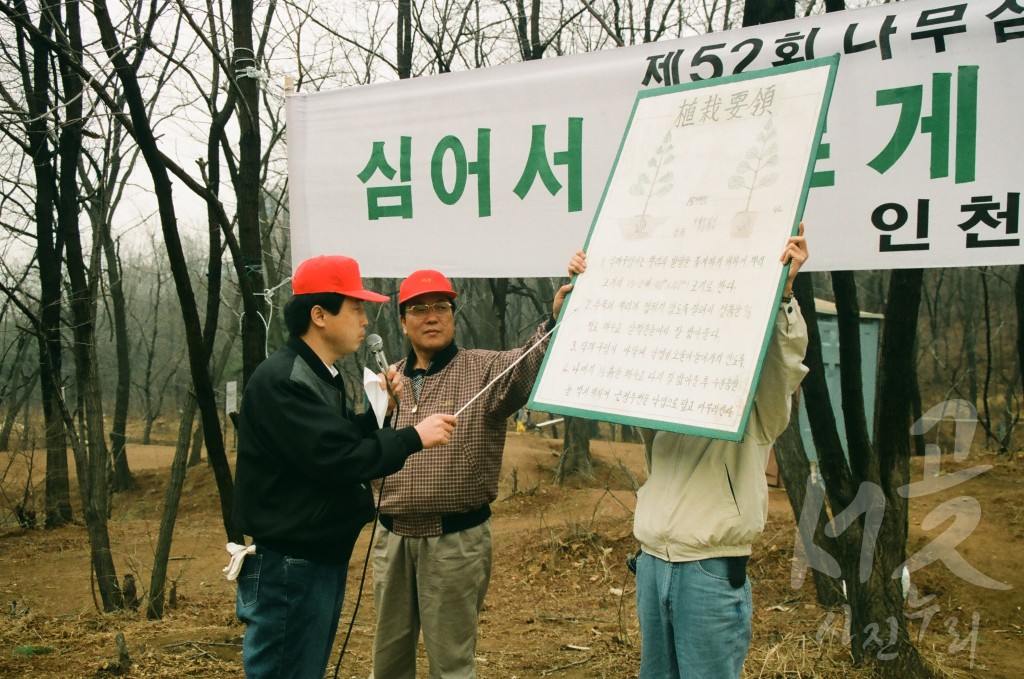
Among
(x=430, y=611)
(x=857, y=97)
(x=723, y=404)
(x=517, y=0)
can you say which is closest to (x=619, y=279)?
(x=723, y=404)

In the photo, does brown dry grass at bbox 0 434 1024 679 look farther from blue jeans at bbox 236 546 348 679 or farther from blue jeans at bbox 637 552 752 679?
blue jeans at bbox 236 546 348 679

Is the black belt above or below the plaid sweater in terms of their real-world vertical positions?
below

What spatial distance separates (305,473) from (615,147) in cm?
179

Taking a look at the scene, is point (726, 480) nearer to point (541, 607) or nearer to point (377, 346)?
point (377, 346)

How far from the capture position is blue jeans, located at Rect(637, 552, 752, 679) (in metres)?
2.15

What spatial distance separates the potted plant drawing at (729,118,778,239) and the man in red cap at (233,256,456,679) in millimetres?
994

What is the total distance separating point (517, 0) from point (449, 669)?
10.3 meters

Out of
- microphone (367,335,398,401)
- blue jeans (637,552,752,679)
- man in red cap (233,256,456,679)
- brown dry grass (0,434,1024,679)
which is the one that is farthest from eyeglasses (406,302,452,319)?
brown dry grass (0,434,1024,679)

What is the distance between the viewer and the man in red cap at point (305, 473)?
2.26 metres

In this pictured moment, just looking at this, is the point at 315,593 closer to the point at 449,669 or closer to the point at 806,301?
the point at 449,669

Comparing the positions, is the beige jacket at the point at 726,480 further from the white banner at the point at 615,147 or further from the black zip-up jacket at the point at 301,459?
the black zip-up jacket at the point at 301,459

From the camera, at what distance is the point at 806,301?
3.93 metres

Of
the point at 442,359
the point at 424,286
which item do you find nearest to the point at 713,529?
the point at 442,359

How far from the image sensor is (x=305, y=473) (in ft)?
7.49
